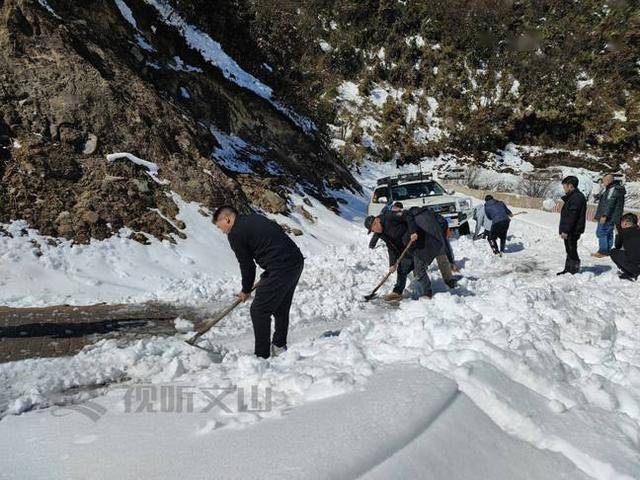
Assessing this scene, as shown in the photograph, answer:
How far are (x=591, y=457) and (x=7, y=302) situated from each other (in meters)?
7.00

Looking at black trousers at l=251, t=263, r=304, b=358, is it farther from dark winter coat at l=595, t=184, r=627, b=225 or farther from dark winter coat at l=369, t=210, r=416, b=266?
dark winter coat at l=595, t=184, r=627, b=225

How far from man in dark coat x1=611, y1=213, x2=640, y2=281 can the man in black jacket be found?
18.1ft

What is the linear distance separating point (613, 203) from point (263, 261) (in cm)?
754

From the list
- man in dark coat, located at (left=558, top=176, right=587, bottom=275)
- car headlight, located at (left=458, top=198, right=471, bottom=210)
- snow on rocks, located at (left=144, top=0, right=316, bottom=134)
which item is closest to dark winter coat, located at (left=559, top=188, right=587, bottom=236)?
man in dark coat, located at (left=558, top=176, right=587, bottom=275)

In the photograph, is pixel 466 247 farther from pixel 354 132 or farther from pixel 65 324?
pixel 354 132

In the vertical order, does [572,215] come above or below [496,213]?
above

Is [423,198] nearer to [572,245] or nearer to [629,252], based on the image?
[572,245]

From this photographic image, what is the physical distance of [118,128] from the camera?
10.6 m

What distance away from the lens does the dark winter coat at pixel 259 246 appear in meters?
4.22

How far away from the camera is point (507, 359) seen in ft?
10.8

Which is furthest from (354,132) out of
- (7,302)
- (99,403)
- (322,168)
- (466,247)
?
(99,403)

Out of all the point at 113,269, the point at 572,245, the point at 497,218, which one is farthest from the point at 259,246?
the point at 497,218

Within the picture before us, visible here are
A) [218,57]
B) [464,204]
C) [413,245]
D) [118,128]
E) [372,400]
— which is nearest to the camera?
[372,400]

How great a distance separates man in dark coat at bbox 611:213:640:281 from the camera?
22.6ft
